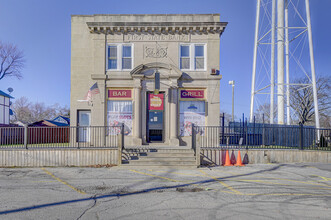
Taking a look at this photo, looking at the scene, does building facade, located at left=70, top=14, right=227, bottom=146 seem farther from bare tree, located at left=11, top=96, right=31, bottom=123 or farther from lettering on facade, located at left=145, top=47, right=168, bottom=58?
bare tree, located at left=11, top=96, right=31, bottom=123

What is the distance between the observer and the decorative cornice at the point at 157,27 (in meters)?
14.4

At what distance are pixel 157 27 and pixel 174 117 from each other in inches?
219

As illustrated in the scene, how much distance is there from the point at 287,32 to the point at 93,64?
17593mm

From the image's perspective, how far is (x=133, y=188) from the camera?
7.21 m

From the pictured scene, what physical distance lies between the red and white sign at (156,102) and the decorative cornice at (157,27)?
12.9 ft

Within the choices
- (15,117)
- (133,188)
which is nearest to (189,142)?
(133,188)

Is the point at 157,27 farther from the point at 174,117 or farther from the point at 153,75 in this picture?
the point at 174,117

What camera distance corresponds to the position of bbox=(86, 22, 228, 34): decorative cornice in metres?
14.4

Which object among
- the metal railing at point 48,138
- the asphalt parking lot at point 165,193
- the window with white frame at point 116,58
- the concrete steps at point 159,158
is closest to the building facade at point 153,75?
the window with white frame at point 116,58

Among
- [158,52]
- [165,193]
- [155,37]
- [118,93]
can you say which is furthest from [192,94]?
[165,193]

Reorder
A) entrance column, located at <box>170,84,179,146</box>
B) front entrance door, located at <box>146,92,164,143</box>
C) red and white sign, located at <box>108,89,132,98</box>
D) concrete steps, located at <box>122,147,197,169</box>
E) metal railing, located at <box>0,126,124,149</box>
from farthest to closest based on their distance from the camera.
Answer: red and white sign, located at <box>108,89,132,98</box> < front entrance door, located at <box>146,92,164,143</box> < entrance column, located at <box>170,84,179,146</box> < metal railing, located at <box>0,126,124,149</box> < concrete steps, located at <box>122,147,197,169</box>

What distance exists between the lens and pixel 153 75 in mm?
14375

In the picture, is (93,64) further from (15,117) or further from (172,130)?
(15,117)

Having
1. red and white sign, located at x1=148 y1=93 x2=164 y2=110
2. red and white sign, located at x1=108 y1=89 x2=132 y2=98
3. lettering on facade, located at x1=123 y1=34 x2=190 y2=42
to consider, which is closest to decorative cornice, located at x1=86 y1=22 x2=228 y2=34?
lettering on facade, located at x1=123 y1=34 x2=190 y2=42
